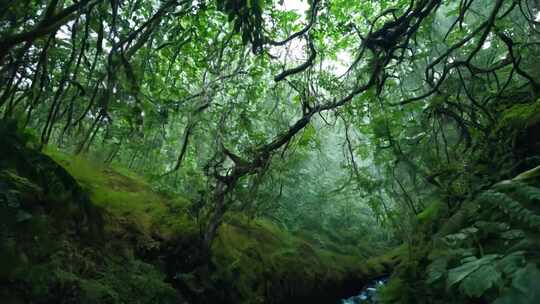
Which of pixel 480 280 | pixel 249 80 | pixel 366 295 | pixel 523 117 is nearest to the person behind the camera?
pixel 480 280

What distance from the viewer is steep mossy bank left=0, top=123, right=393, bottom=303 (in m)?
2.35

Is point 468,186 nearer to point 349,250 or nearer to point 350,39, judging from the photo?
point 350,39

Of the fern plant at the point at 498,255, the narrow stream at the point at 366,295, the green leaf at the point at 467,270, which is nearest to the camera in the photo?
the fern plant at the point at 498,255

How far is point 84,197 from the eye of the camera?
8.79 feet

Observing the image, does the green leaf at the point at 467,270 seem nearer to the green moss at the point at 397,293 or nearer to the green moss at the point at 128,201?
the green moss at the point at 397,293

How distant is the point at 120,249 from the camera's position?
3.78m

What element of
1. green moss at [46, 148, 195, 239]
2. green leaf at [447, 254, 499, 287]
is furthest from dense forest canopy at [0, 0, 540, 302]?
green leaf at [447, 254, 499, 287]

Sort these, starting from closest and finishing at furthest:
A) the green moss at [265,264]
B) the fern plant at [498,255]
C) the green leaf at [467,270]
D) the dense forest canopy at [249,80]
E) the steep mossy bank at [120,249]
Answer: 1. the fern plant at [498,255]
2. the green leaf at [467,270]
3. the steep mossy bank at [120,249]
4. the dense forest canopy at [249,80]
5. the green moss at [265,264]

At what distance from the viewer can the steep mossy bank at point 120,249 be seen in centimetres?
235

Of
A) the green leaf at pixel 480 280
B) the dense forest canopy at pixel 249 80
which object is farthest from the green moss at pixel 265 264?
the green leaf at pixel 480 280

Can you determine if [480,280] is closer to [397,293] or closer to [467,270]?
[467,270]

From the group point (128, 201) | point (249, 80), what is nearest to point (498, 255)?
point (128, 201)

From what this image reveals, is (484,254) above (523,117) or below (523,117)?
below

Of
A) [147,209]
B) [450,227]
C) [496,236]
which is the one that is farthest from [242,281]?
[496,236]
